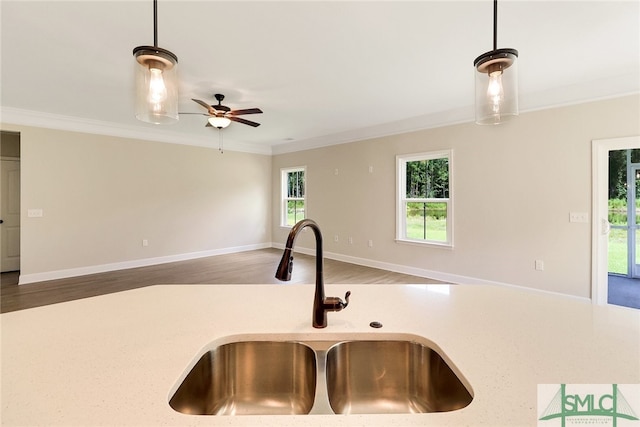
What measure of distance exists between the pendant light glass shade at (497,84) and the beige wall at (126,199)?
5.89 meters

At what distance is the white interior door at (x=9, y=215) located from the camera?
5.10 m

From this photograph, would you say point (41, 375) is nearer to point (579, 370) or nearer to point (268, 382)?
point (268, 382)

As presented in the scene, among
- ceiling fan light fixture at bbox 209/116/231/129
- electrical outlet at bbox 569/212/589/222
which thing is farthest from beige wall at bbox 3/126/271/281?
electrical outlet at bbox 569/212/589/222

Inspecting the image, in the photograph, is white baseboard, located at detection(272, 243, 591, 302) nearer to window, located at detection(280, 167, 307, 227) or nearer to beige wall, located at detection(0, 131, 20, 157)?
window, located at detection(280, 167, 307, 227)

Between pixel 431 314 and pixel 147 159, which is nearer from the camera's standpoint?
pixel 431 314

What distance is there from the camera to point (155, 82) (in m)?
1.18

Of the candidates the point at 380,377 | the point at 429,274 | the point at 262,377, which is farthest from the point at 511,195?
the point at 262,377

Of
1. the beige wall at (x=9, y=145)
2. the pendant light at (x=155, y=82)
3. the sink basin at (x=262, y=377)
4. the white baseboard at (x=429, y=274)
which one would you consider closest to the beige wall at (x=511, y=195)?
the white baseboard at (x=429, y=274)

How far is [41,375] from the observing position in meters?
0.72

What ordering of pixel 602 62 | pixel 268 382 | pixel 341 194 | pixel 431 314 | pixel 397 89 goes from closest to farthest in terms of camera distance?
pixel 268 382
pixel 431 314
pixel 602 62
pixel 397 89
pixel 341 194

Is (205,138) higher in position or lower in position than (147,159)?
higher

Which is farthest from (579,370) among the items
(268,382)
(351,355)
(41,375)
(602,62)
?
(602,62)

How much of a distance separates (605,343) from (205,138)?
6.57m

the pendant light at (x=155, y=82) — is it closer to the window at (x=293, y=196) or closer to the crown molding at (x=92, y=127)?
the crown molding at (x=92, y=127)
